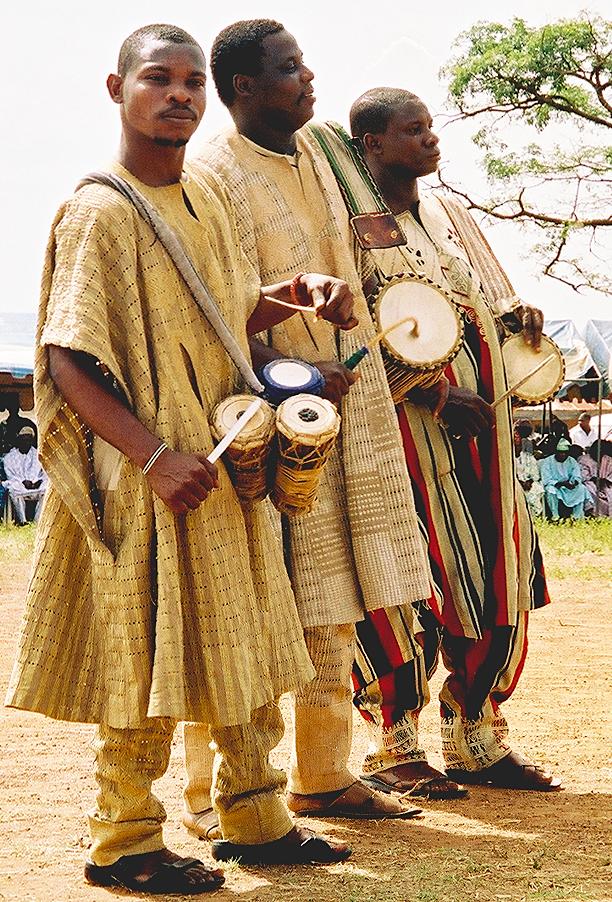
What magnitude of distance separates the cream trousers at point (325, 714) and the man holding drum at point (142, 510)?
0.67m

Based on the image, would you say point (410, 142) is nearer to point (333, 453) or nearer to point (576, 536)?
point (333, 453)

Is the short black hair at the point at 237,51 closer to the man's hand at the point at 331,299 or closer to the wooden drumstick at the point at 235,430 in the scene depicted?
the man's hand at the point at 331,299

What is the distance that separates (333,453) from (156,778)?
1.22 m

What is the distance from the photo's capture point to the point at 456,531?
4.77 metres

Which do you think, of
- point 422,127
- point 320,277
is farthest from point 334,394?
point 422,127

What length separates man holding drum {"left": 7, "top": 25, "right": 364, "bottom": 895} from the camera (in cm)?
317

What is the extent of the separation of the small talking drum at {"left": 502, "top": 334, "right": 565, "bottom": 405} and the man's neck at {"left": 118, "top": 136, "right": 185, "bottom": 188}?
198 centimetres

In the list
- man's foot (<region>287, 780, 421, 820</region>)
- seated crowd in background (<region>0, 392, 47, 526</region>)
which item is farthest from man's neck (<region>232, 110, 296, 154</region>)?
seated crowd in background (<region>0, 392, 47, 526</region>)

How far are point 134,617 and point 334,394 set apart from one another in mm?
942

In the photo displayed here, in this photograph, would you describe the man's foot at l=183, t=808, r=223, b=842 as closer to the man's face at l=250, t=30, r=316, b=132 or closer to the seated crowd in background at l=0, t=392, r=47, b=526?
the man's face at l=250, t=30, r=316, b=132

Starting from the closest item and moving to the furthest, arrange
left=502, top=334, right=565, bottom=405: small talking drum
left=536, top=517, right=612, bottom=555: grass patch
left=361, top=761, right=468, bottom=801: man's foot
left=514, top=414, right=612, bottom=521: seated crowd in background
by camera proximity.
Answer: left=361, top=761, right=468, bottom=801: man's foot, left=502, top=334, right=565, bottom=405: small talking drum, left=536, top=517, right=612, bottom=555: grass patch, left=514, top=414, right=612, bottom=521: seated crowd in background

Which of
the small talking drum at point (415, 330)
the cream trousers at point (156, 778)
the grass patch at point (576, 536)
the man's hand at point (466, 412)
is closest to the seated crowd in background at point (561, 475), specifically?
the grass patch at point (576, 536)

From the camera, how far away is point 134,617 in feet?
10.4

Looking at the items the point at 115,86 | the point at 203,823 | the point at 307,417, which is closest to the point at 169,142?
the point at 115,86
